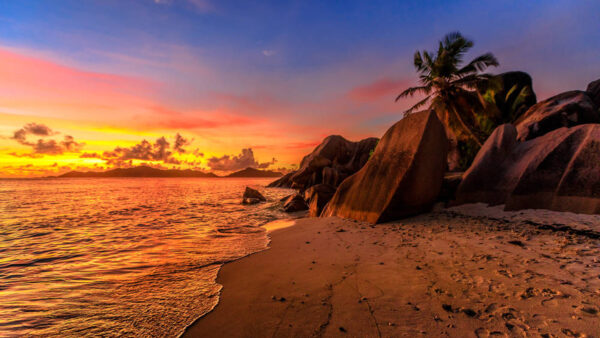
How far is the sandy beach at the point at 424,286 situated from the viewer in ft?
7.52

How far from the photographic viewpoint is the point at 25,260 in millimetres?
5621

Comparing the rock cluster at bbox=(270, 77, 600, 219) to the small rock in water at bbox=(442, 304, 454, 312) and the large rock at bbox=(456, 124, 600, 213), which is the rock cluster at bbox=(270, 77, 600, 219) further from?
the small rock in water at bbox=(442, 304, 454, 312)

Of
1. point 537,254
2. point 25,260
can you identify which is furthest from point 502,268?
point 25,260

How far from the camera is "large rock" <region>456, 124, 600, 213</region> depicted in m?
6.12

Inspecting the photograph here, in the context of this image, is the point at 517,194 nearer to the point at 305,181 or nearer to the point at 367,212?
the point at 367,212

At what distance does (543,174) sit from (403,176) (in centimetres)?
405

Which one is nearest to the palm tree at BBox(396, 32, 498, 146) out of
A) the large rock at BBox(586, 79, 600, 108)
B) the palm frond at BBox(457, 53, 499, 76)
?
the palm frond at BBox(457, 53, 499, 76)

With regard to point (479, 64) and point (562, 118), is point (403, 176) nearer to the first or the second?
point (562, 118)

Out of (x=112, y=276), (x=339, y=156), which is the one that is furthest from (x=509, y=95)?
(x=112, y=276)

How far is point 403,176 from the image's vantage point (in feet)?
23.5

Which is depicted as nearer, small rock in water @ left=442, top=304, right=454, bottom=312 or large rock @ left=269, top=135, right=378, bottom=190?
small rock in water @ left=442, top=304, right=454, bottom=312

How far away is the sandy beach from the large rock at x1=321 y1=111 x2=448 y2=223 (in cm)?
169

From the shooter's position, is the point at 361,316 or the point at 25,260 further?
the point at 25,260

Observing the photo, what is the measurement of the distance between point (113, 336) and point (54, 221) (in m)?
12.2
